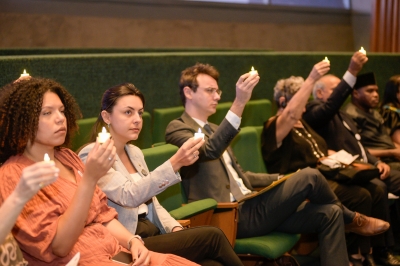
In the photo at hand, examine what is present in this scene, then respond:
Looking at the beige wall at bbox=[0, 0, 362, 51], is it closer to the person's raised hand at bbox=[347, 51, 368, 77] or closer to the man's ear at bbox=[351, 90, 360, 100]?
the man's ear at bbox=[351, 90, 360, 100]

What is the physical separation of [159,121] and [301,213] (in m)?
1.12

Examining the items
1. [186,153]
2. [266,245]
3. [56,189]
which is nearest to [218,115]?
[266,245]

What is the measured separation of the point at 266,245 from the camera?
3.07 metres

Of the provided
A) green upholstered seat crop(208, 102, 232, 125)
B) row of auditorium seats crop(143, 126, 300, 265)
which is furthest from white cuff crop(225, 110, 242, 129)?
green upholstered seat crop(208, 102, 232, 125)

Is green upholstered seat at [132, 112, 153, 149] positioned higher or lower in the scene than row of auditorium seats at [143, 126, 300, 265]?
higher

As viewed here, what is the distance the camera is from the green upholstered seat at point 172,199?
2.93 metres

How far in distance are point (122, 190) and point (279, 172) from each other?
1595 millimetres

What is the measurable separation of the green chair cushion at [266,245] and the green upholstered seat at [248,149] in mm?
653

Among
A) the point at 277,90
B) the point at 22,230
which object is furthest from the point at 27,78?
the point at 277,90

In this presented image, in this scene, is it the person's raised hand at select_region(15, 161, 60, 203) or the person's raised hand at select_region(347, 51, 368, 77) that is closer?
the person's raised hand at select_region(15, 161, 60, 203)

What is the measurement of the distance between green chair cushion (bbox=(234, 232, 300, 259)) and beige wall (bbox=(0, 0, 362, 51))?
10.7ft

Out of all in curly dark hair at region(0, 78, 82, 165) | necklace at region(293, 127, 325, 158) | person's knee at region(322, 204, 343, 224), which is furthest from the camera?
necklace at region(293, 127, 325, 158)

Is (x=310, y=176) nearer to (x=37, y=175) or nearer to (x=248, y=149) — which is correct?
(x=248, y=149)

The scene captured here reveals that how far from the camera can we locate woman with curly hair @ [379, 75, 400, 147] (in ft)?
16.0
